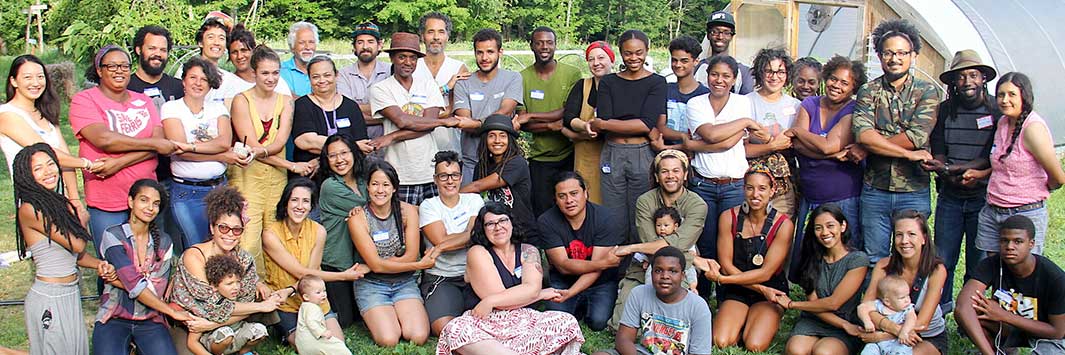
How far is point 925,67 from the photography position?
43.3 ft

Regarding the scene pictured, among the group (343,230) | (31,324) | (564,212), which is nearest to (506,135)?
(564,212)

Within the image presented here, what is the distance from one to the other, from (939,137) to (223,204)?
415 cm

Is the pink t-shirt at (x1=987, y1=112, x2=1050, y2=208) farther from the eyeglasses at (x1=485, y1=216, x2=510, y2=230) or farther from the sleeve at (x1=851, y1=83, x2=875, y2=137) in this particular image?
the eyeglasses at (x1=485, y1=216, x2=510, y2=230)

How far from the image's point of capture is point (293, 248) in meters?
5.78

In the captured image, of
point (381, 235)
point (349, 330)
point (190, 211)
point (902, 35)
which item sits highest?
point (902, 35)

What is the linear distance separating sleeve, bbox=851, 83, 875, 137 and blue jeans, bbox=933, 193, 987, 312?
0.68 metres

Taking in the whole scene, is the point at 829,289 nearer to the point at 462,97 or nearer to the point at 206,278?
the point at 462,97

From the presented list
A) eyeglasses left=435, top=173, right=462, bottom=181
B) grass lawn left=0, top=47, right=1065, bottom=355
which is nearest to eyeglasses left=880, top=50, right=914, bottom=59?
grass lawn left=0, top=47, right=1065, bottom=355

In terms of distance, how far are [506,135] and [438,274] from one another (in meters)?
1.00

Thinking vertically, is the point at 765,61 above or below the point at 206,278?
above

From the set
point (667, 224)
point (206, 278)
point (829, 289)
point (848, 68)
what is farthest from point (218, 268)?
point (848, 68)

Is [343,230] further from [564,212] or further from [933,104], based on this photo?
[933,104]

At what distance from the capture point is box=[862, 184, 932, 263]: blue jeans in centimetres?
583

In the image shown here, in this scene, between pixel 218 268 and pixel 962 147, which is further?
pixel 962 147
